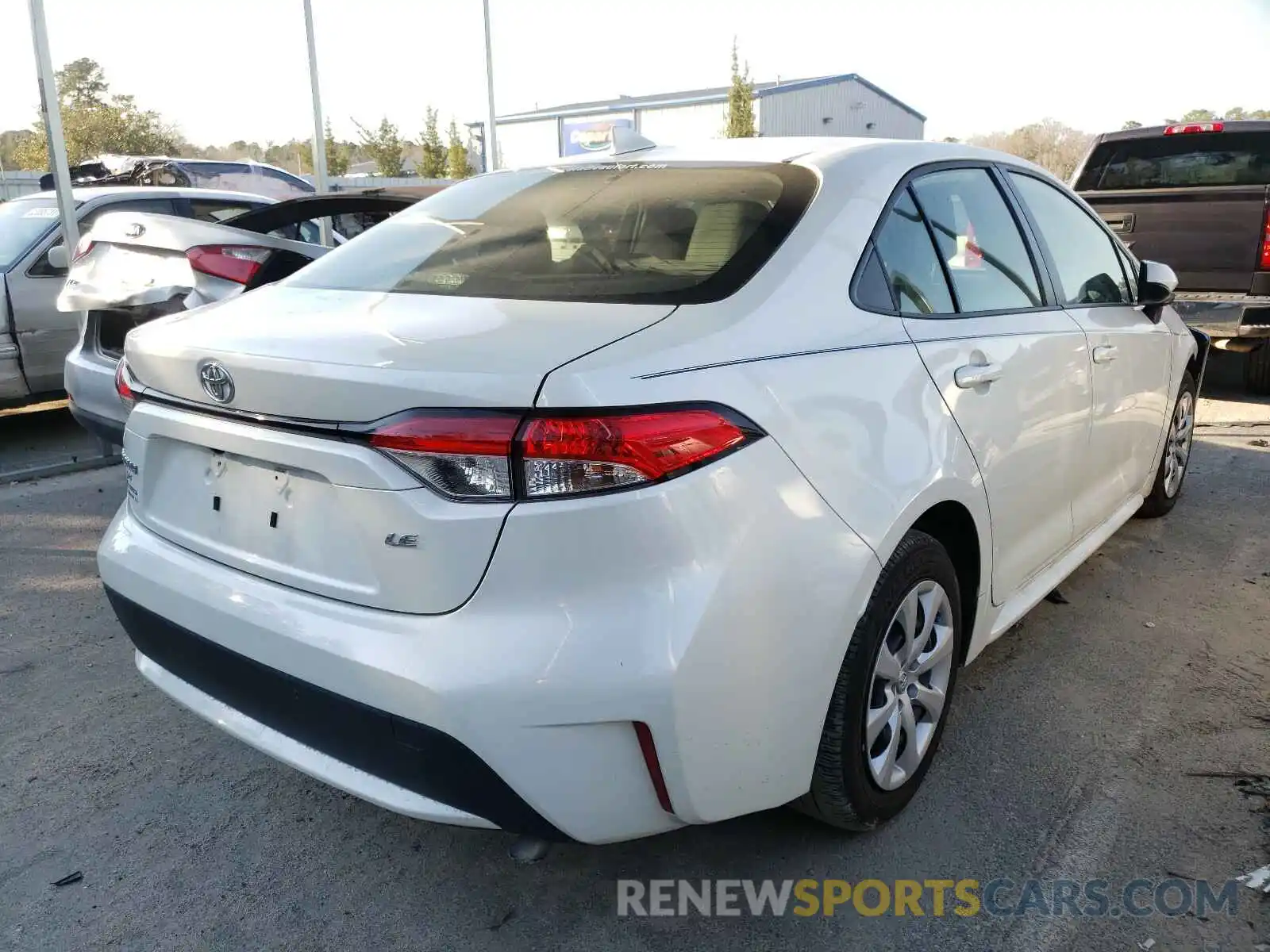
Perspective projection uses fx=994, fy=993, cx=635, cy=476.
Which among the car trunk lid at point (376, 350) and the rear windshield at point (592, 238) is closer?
the car trunk lid at point (376, 350)

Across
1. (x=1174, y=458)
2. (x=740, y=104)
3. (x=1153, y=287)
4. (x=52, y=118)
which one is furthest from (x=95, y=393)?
(x=740, y=104)

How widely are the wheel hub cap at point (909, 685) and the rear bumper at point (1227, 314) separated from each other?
5.43 meters

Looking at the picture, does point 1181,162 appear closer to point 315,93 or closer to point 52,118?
point 52,118

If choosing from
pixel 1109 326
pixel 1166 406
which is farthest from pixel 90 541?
pixel 1166 406

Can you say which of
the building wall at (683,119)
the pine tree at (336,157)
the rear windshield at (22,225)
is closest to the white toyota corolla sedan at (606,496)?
the rear windshield at (22,225)

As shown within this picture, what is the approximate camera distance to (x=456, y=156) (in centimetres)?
4488

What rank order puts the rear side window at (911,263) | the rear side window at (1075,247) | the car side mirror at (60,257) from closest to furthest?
the rear side window at (911,263), the rear side window at (1075,247), the car side mirror at (60,257)

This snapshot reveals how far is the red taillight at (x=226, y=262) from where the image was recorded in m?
4.28

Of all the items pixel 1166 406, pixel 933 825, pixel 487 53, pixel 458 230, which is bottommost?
pixel 933 825

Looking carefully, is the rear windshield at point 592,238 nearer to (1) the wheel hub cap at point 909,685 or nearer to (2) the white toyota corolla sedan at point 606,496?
(2) the white toyota corolla sedan at point 606,496

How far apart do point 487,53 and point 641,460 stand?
1258cm

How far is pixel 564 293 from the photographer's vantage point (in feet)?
6.94

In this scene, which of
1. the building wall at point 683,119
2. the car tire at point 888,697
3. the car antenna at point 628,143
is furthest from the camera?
the building wall at point 683,119

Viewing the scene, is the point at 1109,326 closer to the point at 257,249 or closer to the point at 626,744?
the point at 626,744
